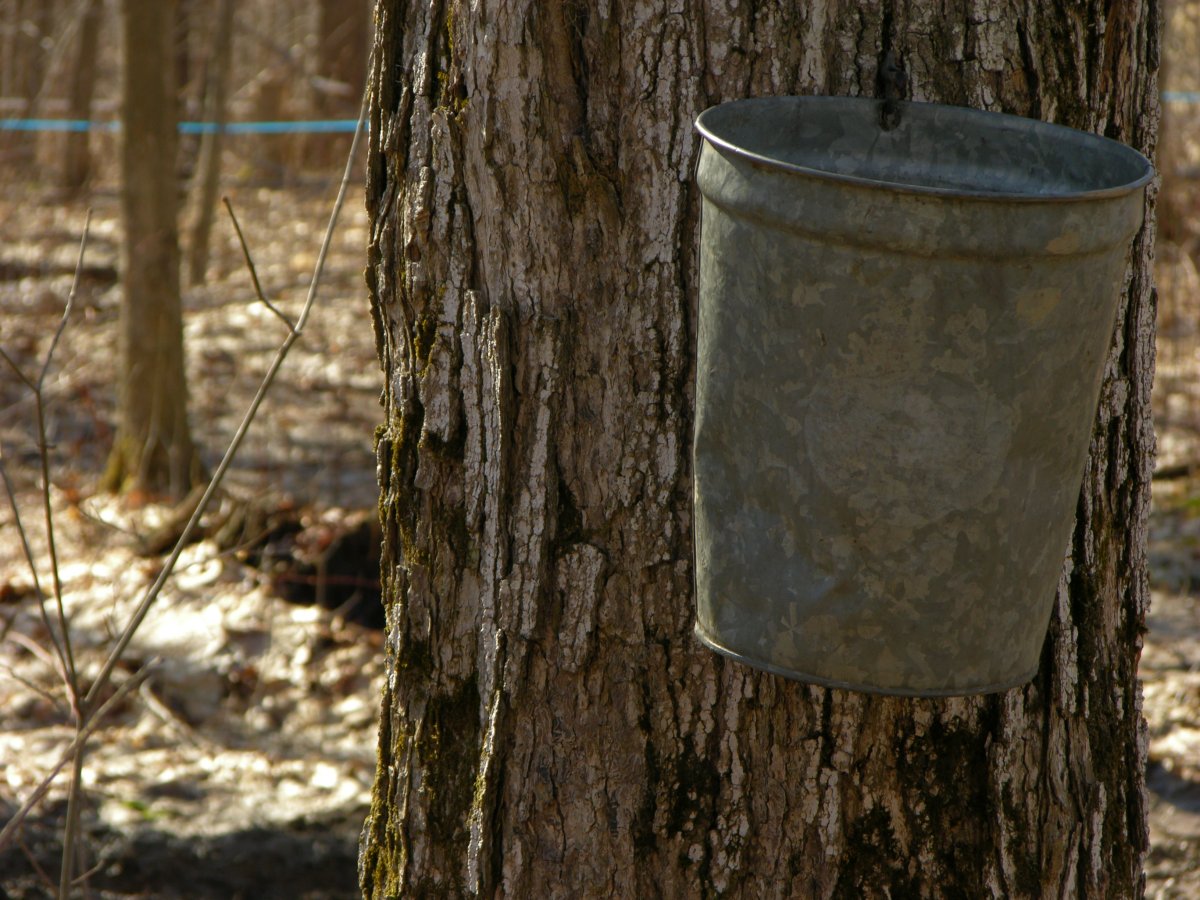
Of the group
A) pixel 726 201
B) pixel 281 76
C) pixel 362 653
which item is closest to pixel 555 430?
pixel 726 201

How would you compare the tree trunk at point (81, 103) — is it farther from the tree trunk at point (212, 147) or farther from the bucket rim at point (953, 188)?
the bucket rim at point (953, 188)

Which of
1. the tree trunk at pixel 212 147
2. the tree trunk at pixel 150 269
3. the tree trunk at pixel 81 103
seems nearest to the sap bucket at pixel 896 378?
the tree trunk at pixel 150 269

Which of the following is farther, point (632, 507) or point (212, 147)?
point (212, 147)

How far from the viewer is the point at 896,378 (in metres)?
1.28

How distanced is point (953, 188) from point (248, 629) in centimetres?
380

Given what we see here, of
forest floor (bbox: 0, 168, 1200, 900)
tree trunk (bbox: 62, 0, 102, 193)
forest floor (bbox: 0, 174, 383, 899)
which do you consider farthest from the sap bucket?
tree trunk (bbox: 62, 0, 102, 193)

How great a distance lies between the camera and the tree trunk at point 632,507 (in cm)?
156

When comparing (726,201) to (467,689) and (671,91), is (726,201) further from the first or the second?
(467,689)

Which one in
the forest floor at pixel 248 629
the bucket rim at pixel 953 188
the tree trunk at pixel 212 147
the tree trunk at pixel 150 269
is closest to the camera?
the bucket rim at pixel 953 188

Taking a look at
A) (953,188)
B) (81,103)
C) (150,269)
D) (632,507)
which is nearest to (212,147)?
(150,269)

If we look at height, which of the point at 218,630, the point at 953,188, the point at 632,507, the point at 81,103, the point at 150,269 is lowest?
the point at 218,630

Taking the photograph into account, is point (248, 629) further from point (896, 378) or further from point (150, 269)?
point (896, 378)

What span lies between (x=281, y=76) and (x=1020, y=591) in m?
11.9

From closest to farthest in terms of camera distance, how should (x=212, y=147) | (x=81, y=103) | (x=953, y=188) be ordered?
(x=953, y=188)
(x=212, y=147)
(x=81, y=103)
